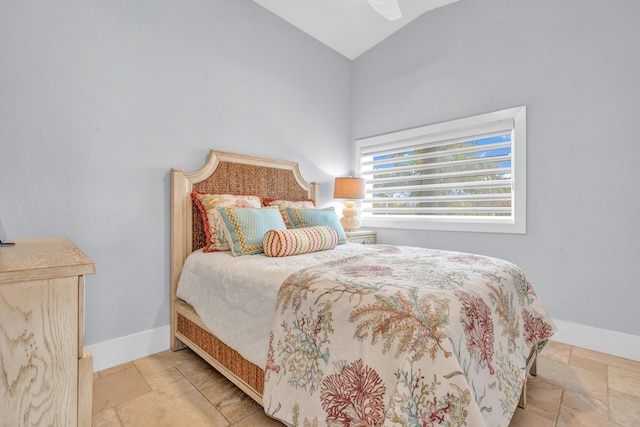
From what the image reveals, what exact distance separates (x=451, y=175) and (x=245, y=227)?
2079mm

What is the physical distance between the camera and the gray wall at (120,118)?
164 centimetres

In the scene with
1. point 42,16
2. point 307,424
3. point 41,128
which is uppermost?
point 42,16

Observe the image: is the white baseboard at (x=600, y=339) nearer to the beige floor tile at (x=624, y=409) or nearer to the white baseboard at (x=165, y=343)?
the white baseboard at (x=165, y=343)

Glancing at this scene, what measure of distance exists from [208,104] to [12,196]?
52.1 inches

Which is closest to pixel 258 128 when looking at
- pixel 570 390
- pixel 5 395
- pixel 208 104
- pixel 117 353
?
pixel 208 104

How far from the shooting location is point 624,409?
153cm

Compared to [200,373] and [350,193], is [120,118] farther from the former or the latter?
[350,193]

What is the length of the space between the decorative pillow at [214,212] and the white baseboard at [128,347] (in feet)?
2.24

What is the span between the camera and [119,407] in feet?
4.99

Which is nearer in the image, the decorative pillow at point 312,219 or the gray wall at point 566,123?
the gray wall at point 566,123

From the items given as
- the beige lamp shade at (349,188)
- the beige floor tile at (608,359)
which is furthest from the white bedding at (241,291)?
the beige floor tile at (608,359)

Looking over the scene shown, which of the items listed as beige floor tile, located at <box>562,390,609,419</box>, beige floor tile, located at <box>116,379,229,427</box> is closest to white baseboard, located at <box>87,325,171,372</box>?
beige floor tile, located at <box>116,379,229,427</box>

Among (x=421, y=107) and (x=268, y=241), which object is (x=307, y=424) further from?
(x=421, y=107)

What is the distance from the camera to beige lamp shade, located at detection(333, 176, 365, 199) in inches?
127
